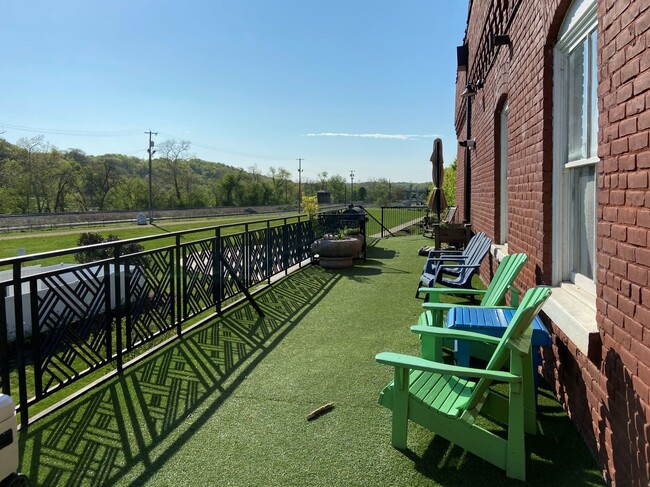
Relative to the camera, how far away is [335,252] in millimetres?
8891

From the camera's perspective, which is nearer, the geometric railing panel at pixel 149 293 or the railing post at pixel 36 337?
the railing post at pixel 36 337

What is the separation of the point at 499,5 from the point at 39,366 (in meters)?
5.24

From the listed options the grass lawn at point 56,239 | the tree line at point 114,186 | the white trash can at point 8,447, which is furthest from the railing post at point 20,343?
the tree line at point 114,186

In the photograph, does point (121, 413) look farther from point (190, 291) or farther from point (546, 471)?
point (546, 471)

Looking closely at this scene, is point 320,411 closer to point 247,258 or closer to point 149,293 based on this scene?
point 149,293

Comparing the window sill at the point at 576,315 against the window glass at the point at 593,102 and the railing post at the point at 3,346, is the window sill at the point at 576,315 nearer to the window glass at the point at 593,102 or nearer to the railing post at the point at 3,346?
the window glass at the point at 593,102

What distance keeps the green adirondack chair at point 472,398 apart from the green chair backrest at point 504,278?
0.96 m

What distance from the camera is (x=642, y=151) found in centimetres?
A: 167

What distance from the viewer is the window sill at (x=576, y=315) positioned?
2178 millimetres

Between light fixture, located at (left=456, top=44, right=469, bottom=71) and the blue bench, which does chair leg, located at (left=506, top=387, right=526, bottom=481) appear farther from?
light fixture, located at (left=456, top=44, right=469, bottom=71)

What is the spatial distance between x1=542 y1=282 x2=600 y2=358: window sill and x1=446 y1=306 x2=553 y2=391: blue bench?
0.40 ft

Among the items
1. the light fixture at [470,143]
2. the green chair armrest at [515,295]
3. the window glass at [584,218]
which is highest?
the light fixture at [470,143]

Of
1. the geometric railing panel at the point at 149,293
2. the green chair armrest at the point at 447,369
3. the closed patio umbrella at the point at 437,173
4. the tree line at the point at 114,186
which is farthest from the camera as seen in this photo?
the tree line at the point at 114,186

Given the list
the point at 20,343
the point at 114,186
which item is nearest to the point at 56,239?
the point at 20,343
